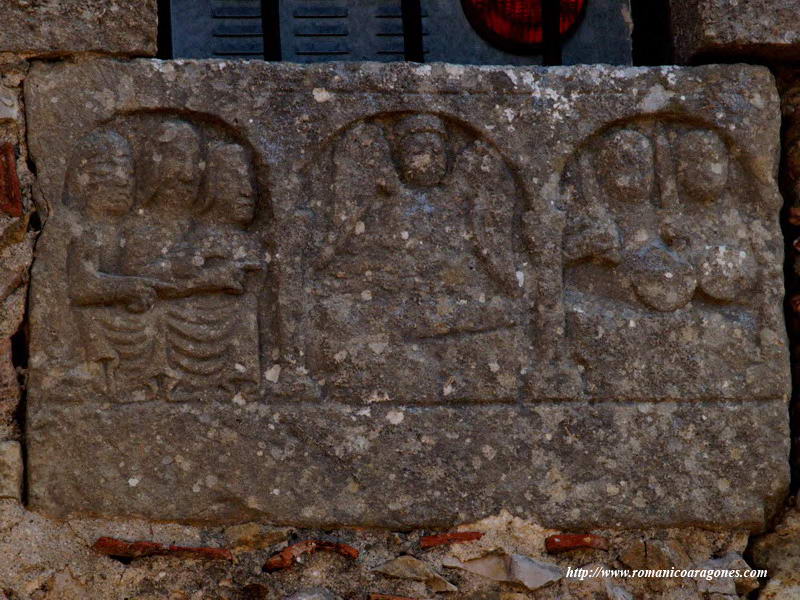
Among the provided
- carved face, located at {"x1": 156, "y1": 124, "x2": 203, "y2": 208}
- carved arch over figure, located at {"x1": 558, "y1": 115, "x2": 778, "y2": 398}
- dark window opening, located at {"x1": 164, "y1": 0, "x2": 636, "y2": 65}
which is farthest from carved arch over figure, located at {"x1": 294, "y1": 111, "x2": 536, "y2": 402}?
dark window opening, located at {"x1": 164, "y1": 0, "x2": 636, "y2": 65}

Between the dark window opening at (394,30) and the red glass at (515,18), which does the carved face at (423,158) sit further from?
the red glass at (515,18)

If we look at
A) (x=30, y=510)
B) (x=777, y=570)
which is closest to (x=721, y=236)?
(x=777, y=570)

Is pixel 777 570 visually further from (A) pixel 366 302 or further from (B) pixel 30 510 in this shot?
(B) pixel 30 510

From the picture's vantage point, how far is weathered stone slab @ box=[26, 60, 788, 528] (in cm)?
345

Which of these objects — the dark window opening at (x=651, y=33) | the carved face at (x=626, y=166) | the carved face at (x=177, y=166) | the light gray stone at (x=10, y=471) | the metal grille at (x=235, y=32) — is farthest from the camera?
the metal grille at (x=235, y=32)

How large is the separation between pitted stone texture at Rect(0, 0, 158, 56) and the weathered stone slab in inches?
3.0

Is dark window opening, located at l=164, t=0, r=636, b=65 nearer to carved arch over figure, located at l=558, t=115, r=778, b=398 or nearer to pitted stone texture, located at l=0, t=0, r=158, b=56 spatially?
pitted stone texture, located at l=0, t=0, r=158, b=56

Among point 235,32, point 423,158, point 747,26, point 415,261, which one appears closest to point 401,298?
point 415,261

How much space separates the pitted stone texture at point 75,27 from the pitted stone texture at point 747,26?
1.60 meters

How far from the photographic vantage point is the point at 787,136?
3783mm

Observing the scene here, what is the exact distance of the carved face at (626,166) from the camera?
11.9 feet

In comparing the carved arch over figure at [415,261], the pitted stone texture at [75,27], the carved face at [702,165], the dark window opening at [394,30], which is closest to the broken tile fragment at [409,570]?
the carved arch over figure at [415,261]

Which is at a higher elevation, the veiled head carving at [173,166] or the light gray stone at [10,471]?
the veiled head carving at [173,166]

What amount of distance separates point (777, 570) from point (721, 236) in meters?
0.97
